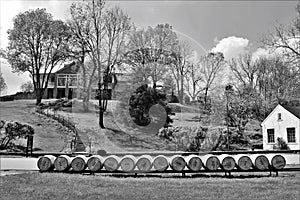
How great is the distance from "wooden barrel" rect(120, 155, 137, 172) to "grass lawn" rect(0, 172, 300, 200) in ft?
1.57

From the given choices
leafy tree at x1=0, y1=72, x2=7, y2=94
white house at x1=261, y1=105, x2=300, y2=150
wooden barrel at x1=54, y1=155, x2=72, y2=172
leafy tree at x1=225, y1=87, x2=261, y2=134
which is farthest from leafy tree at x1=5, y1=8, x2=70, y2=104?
wooden barrel at x1=54, y1=155, x2=72, y2=172

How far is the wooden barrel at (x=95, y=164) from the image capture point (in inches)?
411

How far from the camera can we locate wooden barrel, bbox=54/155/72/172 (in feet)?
35.0

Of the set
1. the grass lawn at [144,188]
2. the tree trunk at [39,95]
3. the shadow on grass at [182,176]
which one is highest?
the tree trunk at [39,95]

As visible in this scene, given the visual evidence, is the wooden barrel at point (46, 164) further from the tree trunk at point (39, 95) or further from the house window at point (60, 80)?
the house window at point (60, 80)

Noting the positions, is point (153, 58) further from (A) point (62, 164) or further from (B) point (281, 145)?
(B) point (281, 145)

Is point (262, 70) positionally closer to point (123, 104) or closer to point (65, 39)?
point (65, 39)

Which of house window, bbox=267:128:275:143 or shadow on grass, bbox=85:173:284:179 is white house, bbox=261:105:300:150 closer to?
house window, bbox=267:128:275:143

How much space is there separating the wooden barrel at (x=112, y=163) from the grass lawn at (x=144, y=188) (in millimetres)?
745

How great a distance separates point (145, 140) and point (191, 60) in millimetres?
2455

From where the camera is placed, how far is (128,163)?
33.6 feet

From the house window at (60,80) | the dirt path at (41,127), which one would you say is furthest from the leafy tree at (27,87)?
the dirt path at (41,127)

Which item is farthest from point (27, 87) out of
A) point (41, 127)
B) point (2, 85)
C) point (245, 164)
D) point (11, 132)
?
point (245, 164)

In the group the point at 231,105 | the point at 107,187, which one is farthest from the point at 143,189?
the point at 231,105
